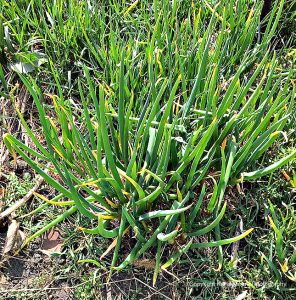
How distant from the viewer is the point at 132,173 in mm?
1157

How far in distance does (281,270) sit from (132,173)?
50 cm

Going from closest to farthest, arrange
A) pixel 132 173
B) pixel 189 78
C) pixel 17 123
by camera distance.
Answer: pixel 132 173 < pixel 189 78 < pixel 17 123

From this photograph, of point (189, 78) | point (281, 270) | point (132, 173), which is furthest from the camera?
point (189, 78)

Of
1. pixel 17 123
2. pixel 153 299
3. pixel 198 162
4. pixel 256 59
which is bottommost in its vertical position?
pixel 153 299

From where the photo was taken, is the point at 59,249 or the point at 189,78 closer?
the point at 59,249

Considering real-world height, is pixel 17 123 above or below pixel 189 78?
below

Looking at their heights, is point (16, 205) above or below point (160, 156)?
below

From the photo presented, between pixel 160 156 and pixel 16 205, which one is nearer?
pixel 160 156

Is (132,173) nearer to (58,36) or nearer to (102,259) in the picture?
(102,259)

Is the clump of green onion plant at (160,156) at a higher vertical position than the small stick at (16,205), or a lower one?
higher

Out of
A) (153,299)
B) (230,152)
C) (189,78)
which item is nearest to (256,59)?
(189,78)

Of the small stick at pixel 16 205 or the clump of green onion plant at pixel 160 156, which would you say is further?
the small stick at pixel 16 205

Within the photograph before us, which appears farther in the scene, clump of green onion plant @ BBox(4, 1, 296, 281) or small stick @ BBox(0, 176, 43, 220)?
small stick @ BBox(0, 176, 43, 220)

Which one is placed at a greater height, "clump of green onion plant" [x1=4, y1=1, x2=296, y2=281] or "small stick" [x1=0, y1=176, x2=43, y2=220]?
"clump of green onion plant" [x1=4, y1=1, x2=296, y2=281]
